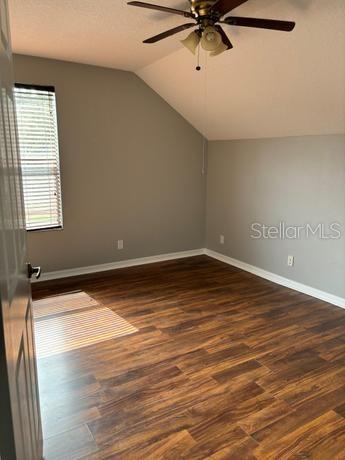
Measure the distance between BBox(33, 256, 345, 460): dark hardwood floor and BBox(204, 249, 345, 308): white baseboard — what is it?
0.09 meters

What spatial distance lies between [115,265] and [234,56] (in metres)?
2.73

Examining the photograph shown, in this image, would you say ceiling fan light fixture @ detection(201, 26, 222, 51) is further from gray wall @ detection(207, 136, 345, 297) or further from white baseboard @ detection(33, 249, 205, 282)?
white baseboard @ detection(33, 249, 205, 282)

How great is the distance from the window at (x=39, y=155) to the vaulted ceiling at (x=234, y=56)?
17.9 inches

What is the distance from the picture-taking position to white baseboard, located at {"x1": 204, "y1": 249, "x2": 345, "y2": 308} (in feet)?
11.2

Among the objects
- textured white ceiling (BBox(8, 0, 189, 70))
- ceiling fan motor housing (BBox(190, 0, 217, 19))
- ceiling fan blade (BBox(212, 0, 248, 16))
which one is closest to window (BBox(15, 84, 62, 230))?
textured white ceiling (BBox(8, 0, 189, 70))

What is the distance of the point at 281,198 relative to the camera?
12.6ft

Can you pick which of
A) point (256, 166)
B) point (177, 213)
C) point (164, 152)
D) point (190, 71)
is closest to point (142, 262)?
point (177, 213)

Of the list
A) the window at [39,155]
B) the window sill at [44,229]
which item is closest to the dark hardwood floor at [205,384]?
the window sill at [44,229]

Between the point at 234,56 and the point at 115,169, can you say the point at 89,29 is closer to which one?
the point at 234,56

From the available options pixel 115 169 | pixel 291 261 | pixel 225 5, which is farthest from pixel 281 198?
pixel 225 5

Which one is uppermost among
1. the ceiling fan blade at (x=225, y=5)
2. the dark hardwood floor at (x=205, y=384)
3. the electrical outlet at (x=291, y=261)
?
the ceiling fan blade at (x=225, y=5)

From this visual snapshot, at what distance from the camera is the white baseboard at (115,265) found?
406 centimetres

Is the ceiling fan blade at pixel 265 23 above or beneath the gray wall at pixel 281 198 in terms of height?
above

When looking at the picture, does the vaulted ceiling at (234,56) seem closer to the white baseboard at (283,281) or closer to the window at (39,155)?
the window at (39,155)
